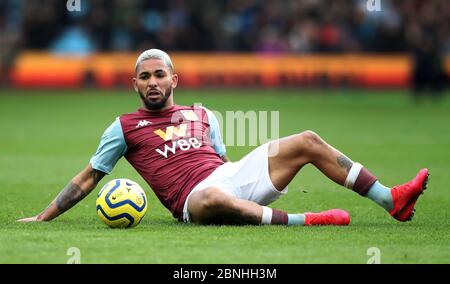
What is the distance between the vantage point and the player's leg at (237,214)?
357 inches

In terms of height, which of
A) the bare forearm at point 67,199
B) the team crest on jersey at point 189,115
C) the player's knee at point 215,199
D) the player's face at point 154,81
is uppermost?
the player's face at point 154,81

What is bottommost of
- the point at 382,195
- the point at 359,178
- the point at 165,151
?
the point at 382,195

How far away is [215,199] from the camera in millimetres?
9039

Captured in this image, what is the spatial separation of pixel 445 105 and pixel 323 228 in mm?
22238

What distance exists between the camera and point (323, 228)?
923 centimetres

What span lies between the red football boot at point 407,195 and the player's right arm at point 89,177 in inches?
104

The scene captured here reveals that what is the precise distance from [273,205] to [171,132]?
2.07m

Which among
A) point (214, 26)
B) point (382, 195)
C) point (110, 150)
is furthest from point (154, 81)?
point (214, 26)

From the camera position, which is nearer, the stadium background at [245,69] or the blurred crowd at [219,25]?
the stadium background at [245,69]

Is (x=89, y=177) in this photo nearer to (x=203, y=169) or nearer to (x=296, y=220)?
(x=203, y=169)
